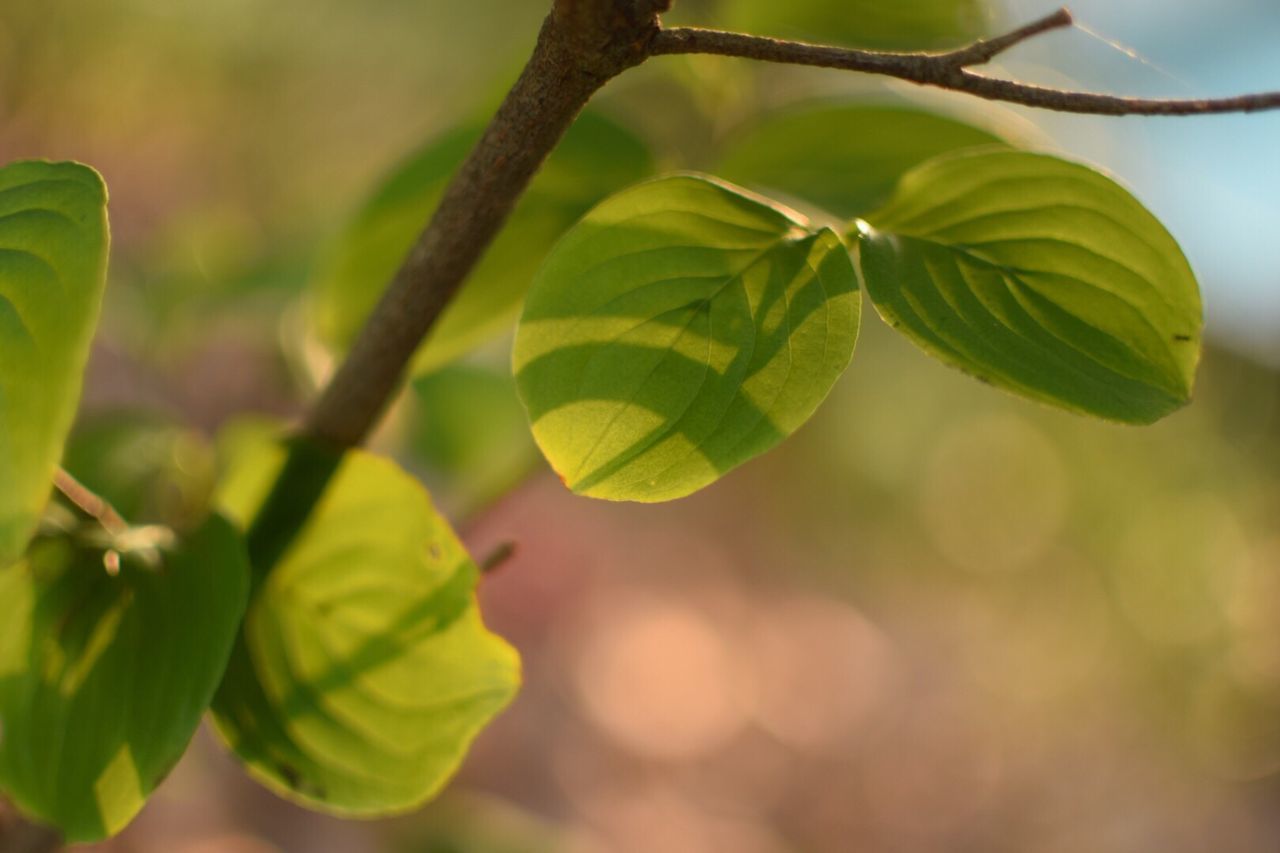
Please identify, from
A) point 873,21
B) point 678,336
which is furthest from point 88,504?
point 873,21

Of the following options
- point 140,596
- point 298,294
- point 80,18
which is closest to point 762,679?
point 298,294

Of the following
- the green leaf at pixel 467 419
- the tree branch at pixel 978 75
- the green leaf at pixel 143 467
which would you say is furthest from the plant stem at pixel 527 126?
the green leaf at pixel 467 419

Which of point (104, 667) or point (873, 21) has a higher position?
point (873, 21)

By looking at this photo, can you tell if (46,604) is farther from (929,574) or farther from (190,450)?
(929,574)

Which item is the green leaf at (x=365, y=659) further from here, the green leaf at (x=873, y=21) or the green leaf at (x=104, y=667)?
the green leaf at (x=873, y=21)

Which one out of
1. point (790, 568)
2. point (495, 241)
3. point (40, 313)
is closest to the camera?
point (40, 313)

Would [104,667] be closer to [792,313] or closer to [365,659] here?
[365,659]

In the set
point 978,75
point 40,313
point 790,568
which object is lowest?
point 790,568
